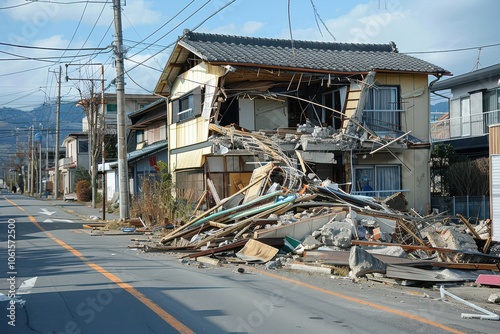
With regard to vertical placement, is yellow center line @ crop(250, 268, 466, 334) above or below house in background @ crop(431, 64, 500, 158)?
below

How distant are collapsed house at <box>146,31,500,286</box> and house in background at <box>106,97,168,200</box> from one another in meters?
4.91

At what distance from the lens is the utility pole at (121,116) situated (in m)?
24.0

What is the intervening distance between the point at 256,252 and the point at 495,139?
8.90 meters

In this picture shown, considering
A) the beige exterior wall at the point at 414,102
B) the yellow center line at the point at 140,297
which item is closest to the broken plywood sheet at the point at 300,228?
the yellow center line at the point at 140,297

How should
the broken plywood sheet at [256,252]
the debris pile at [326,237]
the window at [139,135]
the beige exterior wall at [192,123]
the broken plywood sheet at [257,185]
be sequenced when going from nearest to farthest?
the debris pile at [326,237]
the broken plywood sheet at [256,252]
the broken plywood sheet at [257,185]
the beige exterior wall at [192,123]
the window at [139,135]

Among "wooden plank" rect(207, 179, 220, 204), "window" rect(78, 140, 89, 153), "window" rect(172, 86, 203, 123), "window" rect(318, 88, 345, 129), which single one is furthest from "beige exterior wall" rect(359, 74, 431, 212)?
"window" rect(78, 140, 89, 153)

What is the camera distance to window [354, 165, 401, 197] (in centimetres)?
2327

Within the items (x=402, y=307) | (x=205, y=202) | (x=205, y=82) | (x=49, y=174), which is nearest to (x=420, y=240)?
(x=402, y=307)

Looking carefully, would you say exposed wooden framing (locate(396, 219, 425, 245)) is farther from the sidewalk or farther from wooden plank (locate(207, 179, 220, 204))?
the sidewalk

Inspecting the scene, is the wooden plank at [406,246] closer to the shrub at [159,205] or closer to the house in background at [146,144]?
the shrub at [159,205]

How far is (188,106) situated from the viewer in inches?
1006

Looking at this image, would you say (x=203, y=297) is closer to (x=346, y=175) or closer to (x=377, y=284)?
(x=377, y=284)

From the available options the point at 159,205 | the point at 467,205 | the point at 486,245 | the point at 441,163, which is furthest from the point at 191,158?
the point at 486,245

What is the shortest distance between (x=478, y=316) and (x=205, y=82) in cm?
1703
